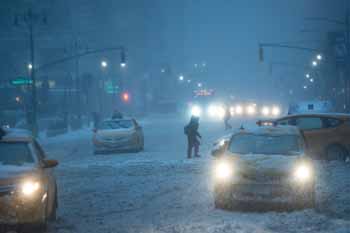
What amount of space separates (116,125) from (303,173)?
19.1m

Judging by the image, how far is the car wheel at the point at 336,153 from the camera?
826 inches

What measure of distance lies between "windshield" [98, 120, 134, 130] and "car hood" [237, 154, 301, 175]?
18.1 metres

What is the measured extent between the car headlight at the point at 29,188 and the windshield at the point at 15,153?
79 cm

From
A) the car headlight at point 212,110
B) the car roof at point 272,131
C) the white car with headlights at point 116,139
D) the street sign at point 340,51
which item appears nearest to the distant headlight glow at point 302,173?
the car roof at point 272,131

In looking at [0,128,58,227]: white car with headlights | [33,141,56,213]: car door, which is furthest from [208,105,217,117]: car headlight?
[0,128,58,227]: white car with headlights

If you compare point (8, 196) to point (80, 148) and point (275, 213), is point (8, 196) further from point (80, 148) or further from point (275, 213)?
point (80, 148)

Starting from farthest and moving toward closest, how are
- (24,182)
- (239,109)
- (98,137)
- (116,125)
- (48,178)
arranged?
(239,109), (116,125), (98,137), (48,178), (24,182)

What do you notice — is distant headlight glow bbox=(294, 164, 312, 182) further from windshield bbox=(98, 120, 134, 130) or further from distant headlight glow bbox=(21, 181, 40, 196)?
windshield bbox=(98, 120, 134, 130)

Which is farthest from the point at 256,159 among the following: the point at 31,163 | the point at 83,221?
the point at 31,163

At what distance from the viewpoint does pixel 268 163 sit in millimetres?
12000

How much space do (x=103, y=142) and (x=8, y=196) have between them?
65.0ft

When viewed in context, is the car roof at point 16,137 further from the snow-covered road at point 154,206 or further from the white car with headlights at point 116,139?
the white car with headlights at point 116,139

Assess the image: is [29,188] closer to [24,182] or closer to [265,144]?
[24,182]

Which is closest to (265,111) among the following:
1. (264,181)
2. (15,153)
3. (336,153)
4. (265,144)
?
(336,153)
